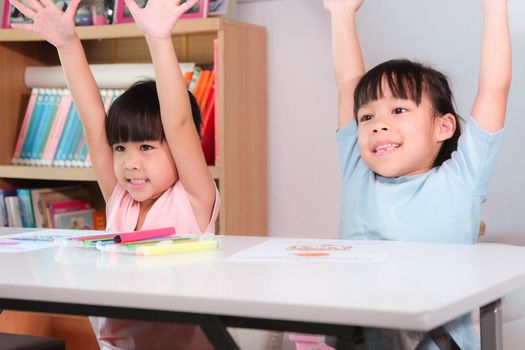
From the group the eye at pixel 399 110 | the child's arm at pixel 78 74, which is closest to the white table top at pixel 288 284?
the eye at pixel 399 110

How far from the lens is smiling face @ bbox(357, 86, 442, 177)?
1.65 meters

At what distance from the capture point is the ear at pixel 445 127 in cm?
171

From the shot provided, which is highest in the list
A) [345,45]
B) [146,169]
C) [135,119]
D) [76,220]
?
[345,45]

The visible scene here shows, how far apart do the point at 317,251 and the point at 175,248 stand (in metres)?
0.21

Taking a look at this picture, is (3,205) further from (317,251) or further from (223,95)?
(317,251)

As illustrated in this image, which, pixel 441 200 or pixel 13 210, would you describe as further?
pixel 13 210

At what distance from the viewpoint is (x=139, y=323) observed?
108 cm

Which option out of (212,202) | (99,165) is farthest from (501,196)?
(99,165)

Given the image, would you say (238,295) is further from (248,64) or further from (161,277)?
(248,64)

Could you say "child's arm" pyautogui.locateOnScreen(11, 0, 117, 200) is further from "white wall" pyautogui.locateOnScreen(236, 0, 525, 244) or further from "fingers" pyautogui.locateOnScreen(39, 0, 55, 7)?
"white wall" pyautogui.locateOnScreen(236, 0, 525, 244)

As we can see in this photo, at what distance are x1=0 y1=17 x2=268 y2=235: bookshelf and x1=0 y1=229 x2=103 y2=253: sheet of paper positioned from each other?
2.90ft

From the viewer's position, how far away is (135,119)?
1858mm

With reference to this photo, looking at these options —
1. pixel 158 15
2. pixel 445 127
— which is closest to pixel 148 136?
pixel 158 15

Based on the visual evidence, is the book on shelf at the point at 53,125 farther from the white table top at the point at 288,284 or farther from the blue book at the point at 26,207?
the white table top at the point at 288,284
